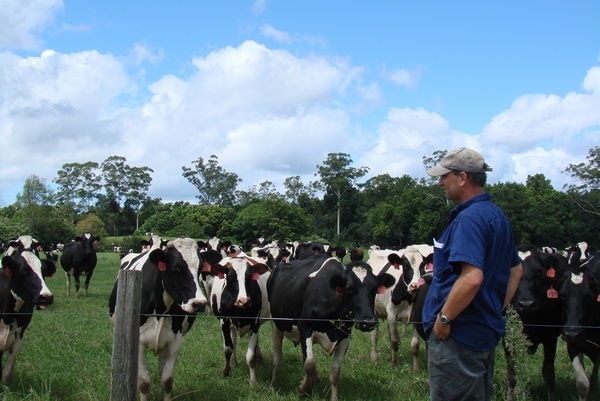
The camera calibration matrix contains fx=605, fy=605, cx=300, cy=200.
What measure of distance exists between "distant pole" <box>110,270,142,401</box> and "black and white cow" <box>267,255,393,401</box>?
110 inches

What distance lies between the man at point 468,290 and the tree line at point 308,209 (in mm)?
51673

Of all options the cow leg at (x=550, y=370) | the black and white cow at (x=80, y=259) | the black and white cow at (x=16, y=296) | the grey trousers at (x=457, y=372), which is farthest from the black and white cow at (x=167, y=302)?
the black and white cow at (x=80, y=259)

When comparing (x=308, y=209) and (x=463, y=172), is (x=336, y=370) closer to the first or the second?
(x=463, y=172)

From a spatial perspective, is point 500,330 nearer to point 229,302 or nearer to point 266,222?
point 229,302

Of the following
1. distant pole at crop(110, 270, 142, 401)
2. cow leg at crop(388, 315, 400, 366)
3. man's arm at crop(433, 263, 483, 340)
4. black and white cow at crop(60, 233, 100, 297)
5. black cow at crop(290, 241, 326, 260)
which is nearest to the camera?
man's arm at crop(433, 263, 483, 340)

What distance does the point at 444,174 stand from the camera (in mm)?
4137

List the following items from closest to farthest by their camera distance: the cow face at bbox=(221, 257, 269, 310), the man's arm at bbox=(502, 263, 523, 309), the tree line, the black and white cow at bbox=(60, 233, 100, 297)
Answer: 1. the man's arm at bbox=(502, 263, 523, 309)
2. the cow face at bbox=(221, 257, 269, 310)
3. the black and white cow at bbox=(60, 233, 100, 297)
4. the tree line

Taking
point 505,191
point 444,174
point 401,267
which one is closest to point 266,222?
point 505,191

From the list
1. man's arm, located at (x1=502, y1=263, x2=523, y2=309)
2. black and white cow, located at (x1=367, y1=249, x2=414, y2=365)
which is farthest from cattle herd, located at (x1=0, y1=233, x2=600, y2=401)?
man's arm, located at (x1=502, y1=263, x2=523, y2=309)

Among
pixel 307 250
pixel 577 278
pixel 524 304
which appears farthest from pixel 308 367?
pixel 307 250

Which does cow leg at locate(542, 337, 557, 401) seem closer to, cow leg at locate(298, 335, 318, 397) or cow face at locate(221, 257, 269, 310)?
cow leg at locate(298, 335, 318, 397)

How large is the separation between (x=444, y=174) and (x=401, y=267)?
7579mm

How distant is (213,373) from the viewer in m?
9.03

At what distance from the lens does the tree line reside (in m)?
65.8
